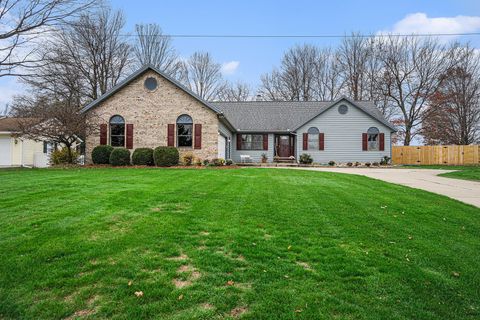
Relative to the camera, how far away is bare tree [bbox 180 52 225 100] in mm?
39094

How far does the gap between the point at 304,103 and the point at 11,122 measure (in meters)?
23.1

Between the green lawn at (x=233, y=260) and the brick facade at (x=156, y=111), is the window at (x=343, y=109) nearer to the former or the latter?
the brick facade at (x=156, y=111)

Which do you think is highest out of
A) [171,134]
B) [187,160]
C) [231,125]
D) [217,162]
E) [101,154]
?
[231,125]

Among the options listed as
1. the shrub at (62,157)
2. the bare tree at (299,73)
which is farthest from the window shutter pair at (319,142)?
the shrub at (62,157)

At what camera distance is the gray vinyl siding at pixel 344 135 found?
2431cm

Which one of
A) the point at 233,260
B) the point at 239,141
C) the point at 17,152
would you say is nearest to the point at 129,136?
the point at 17,152

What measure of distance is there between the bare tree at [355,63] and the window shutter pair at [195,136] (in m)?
23.3

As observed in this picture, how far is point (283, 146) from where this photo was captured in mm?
26547

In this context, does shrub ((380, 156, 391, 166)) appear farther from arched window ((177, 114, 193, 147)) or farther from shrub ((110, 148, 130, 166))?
shrub ((110, 148, 130, 166))

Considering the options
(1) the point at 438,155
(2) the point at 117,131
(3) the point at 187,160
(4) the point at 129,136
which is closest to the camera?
(3) the point at 187,160

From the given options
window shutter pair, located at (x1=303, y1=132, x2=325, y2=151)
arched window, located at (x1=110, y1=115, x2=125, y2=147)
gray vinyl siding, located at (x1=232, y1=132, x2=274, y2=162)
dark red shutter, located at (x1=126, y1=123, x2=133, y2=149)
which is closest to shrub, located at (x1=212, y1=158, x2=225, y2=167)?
dark red shutter, located at (x1=126, y1=123, x2=133, y2=149)

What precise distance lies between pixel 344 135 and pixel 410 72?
50.1 ft

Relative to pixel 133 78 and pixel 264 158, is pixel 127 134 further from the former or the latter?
pixel 264 158

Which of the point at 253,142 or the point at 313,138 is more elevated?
the point at 313,138
